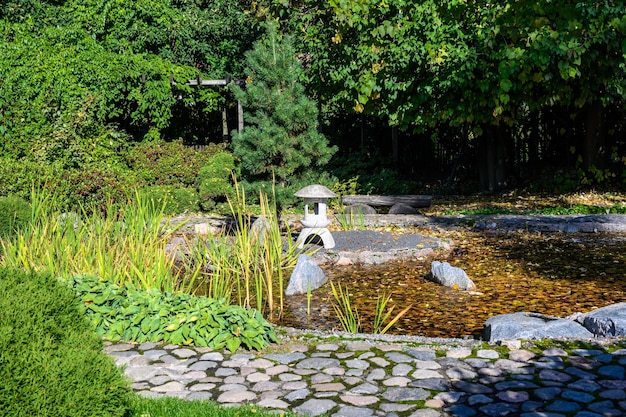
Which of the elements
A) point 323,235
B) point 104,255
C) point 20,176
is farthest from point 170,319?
point 20,176

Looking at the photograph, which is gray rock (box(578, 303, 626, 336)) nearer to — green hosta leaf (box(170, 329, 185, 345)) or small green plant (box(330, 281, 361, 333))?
small green plant (box(330, 281, 361, 333))

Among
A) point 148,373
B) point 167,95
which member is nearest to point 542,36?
point 167,95

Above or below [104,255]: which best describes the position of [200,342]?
below

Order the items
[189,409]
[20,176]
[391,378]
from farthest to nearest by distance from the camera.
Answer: [20,176] < [391,378] < [189,409]

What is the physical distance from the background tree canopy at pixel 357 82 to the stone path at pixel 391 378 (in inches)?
269

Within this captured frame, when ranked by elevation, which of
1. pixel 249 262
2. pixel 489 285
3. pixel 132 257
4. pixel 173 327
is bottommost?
pixel 489 285

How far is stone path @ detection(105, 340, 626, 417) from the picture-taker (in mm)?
4047

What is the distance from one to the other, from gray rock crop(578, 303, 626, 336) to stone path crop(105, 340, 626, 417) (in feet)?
1.41

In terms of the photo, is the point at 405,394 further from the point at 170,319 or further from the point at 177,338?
the point at 170,319

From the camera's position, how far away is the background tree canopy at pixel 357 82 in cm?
1198

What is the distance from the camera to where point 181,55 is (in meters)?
17.4

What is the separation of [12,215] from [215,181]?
17.5ft

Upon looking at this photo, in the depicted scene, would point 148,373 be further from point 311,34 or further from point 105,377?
point 311,34

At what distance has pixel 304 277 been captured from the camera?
25.2 ft
